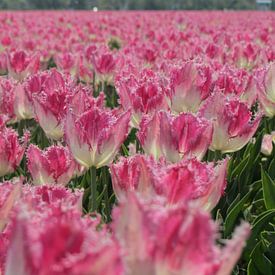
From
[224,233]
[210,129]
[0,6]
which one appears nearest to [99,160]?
[210,129]

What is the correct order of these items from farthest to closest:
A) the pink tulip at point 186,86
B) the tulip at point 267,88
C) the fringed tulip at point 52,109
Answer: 1. the tulip at point 267,88
2. the pink tulip at point 186,86
3. the fringed tulip at point 52,109

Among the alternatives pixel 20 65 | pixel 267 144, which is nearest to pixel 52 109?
pixel 267 144

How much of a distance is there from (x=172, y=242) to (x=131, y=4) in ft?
160

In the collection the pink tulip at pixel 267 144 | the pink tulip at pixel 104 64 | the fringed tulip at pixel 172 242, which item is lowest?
the pink tulip at pixel 267 144

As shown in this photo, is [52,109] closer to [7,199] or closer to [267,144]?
[7,199]

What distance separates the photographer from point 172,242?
2.29 feet

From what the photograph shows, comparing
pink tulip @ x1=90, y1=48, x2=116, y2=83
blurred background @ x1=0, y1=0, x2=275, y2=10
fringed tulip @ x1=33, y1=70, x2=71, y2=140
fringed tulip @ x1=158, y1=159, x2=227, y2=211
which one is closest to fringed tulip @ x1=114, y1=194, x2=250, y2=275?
fringed tulip @ x1=158, y1=159, x2=227, y2=211

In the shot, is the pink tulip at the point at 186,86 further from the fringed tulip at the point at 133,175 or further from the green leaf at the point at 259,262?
the fringed tulip at the point at 133,175

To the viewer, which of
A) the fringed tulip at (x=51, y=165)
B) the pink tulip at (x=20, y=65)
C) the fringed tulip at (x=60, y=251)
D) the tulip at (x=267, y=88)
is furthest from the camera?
the pink tulip at (x=20, y=65)

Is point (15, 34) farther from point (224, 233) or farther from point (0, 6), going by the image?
point (0, 6)

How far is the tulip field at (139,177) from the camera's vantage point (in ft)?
2.29

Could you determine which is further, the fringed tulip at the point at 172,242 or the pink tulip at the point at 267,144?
the pink tulip at the point at 267,144

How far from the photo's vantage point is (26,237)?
2.20ft

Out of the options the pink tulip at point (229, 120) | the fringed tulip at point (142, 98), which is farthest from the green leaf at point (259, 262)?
the fringed tulip at point (142, 98)
